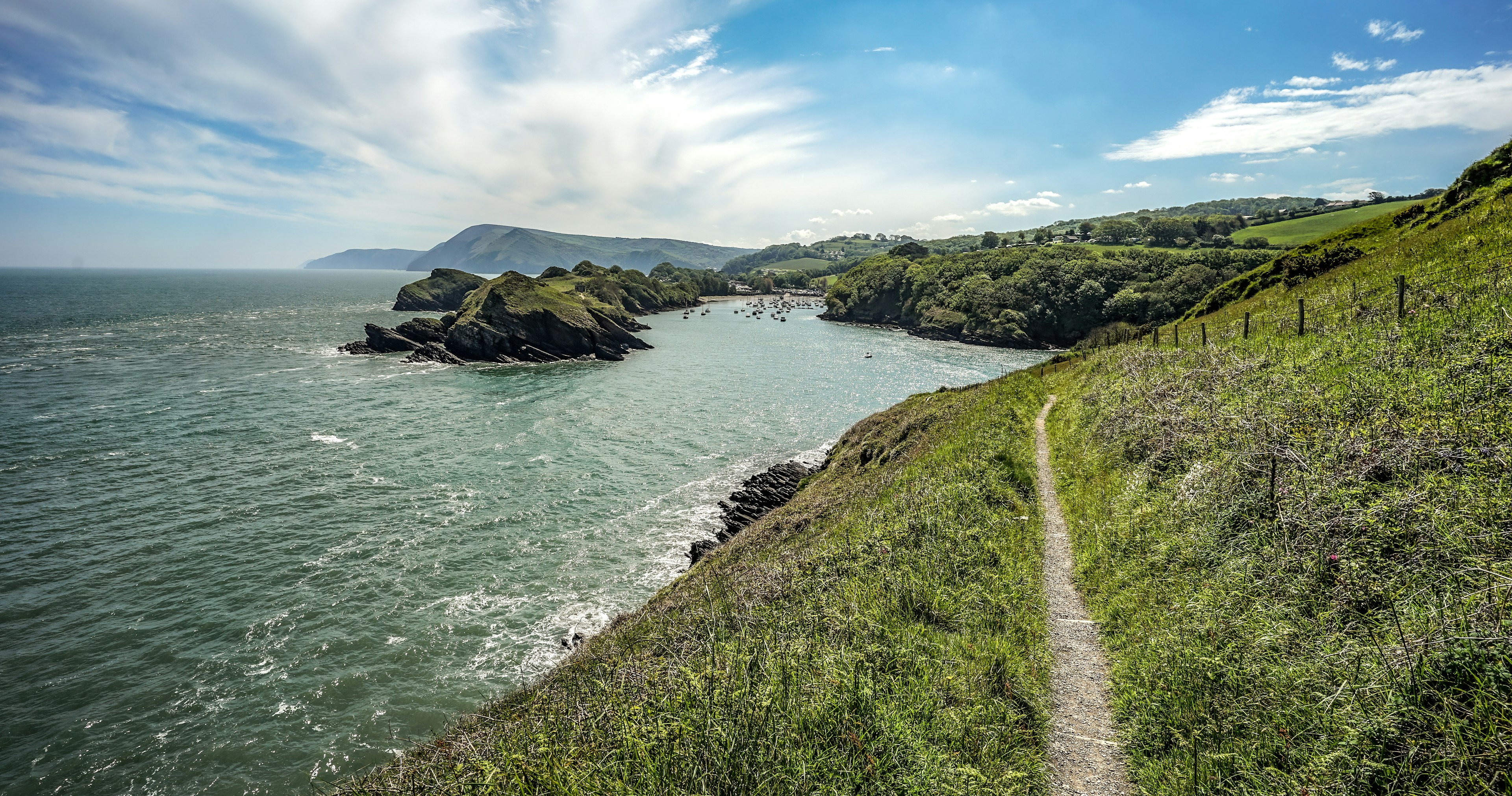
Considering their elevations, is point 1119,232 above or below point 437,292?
above

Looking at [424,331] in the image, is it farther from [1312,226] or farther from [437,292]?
[1312,226]

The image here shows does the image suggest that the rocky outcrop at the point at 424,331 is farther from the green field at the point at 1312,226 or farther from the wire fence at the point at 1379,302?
the green field at the point at 1312,226

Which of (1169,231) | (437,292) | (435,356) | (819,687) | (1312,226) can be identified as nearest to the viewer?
(819,687)

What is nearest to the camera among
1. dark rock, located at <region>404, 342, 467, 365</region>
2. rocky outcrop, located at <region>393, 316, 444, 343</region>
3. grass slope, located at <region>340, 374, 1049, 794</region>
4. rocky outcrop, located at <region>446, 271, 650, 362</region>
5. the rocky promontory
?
grass slope, located at <region>340, 374, 1049, 794</region>

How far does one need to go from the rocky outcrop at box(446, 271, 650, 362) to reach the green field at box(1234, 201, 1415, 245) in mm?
146044

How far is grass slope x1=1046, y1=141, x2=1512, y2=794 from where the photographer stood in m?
5.26

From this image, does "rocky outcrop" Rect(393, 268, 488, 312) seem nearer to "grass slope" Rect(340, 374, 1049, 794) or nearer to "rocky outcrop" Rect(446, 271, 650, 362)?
"rocky outcrop" Rect(446, 271, 650, 362)

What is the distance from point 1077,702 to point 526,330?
84.1m

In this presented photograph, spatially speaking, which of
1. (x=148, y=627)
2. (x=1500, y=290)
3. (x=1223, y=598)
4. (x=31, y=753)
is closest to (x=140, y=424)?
(x=148, y=627)

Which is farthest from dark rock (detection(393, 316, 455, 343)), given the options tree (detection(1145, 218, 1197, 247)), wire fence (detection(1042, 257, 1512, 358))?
tree (detection(1145, 218, 1197, 247))

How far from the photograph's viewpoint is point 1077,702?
8.25 m

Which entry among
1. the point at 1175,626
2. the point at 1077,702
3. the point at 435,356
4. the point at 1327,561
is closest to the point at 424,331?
the point at 435,356

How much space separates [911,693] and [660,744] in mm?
3624

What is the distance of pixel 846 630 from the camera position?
9.53 meters
